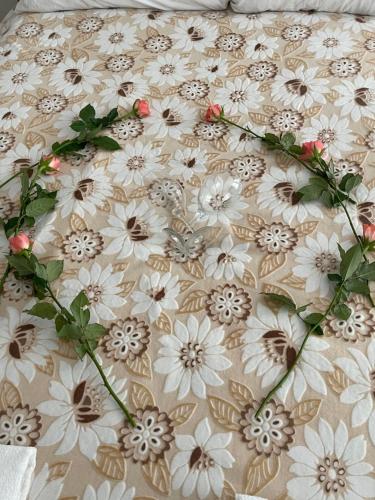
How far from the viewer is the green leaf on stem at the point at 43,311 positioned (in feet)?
2.71

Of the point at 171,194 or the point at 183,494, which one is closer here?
the point at 183,494

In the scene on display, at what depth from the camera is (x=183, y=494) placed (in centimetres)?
68

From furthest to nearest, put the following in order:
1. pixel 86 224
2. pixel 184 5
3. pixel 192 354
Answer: pixel 184 5, pixel 86 224, pixel 192 354

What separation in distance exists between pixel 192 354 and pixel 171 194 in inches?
13.8

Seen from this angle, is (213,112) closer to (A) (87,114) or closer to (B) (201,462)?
(A) (87,114)

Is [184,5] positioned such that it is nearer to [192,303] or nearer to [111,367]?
[192,303]

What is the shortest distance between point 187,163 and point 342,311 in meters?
0.48

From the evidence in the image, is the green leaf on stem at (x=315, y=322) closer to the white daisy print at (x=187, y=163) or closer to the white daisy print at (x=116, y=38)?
the white daisy print at (x=187, y=163)

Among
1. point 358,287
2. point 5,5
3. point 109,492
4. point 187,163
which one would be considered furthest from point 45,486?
point 5,5

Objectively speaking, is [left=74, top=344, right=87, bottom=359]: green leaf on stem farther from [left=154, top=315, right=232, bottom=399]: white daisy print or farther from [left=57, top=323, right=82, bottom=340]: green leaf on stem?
[left=154, top=315, right=232, bottom=399]: white daisy print

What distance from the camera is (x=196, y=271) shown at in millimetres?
901

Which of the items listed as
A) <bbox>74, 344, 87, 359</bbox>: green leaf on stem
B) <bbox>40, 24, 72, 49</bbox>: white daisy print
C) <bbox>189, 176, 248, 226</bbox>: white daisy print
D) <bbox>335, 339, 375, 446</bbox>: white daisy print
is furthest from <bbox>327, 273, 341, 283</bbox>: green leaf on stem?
<bbox>40, 24, 72, 49</bbox>: white daisy print

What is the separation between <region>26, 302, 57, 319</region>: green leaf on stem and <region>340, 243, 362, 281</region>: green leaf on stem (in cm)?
49

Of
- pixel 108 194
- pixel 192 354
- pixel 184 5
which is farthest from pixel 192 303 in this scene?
pixel 184 5
